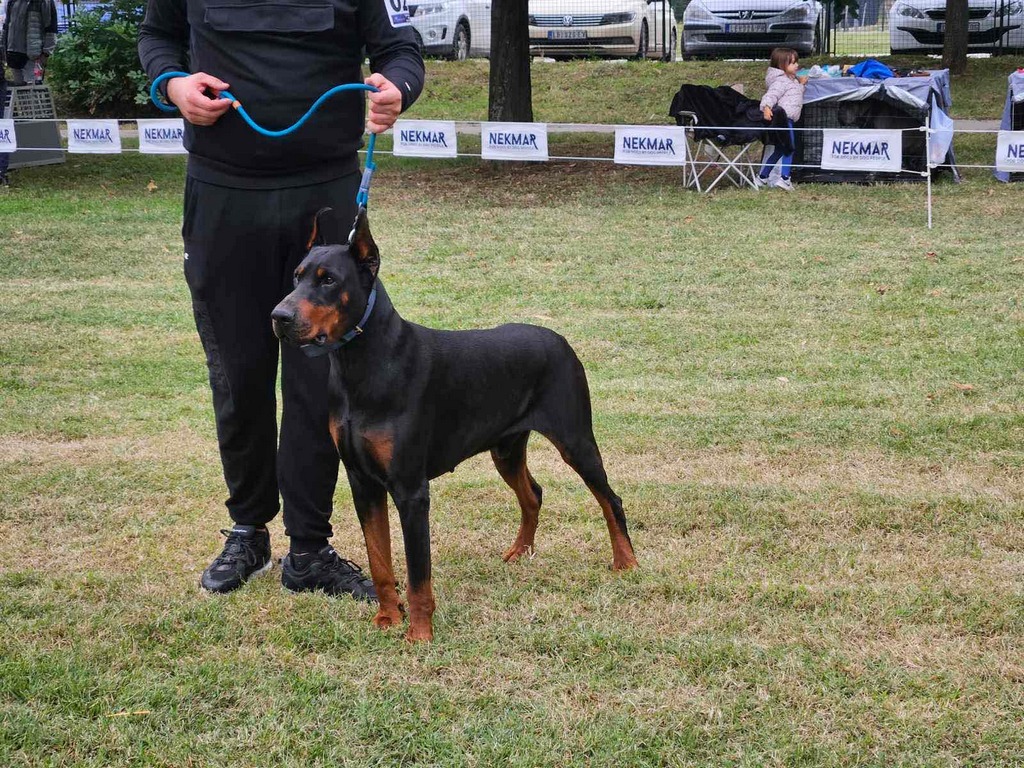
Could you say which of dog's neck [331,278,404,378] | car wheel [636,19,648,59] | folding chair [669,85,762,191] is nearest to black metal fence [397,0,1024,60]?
car wheel [636,19,648,59]

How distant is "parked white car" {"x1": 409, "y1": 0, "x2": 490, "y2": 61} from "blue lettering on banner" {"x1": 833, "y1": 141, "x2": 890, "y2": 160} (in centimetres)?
1090

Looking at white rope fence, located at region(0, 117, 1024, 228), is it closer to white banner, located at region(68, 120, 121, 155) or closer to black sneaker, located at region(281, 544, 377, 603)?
white banner, located at region(68, 120, 121, 155)

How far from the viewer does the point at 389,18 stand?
3.97 m

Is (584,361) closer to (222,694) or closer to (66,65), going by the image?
(222,694)

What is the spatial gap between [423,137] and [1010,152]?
683cm

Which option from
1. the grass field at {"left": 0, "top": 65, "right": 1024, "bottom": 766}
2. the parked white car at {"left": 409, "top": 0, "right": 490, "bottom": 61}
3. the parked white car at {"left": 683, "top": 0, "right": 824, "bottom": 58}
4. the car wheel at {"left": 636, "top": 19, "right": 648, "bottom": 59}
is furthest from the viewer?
the car wheel at {"left": 636, "top": 19, "right": 648, "bottom": 59}

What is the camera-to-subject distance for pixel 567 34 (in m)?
22.7

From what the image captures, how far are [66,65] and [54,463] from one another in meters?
14.0

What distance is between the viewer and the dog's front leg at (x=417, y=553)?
378cm

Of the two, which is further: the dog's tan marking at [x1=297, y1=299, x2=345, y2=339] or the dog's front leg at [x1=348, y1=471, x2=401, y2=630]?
the dog's front leg at [x1=348, y1=471, x2=401, y2=630]

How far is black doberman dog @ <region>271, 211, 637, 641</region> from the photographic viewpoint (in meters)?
3.54

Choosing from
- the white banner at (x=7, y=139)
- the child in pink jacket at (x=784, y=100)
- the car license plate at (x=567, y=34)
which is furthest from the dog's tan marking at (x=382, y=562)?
the car license plate at (x=567, y=34)

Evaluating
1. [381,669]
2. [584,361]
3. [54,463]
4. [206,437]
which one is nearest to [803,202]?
[584,361]

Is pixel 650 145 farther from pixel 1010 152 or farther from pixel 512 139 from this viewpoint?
pixel 1010 152
